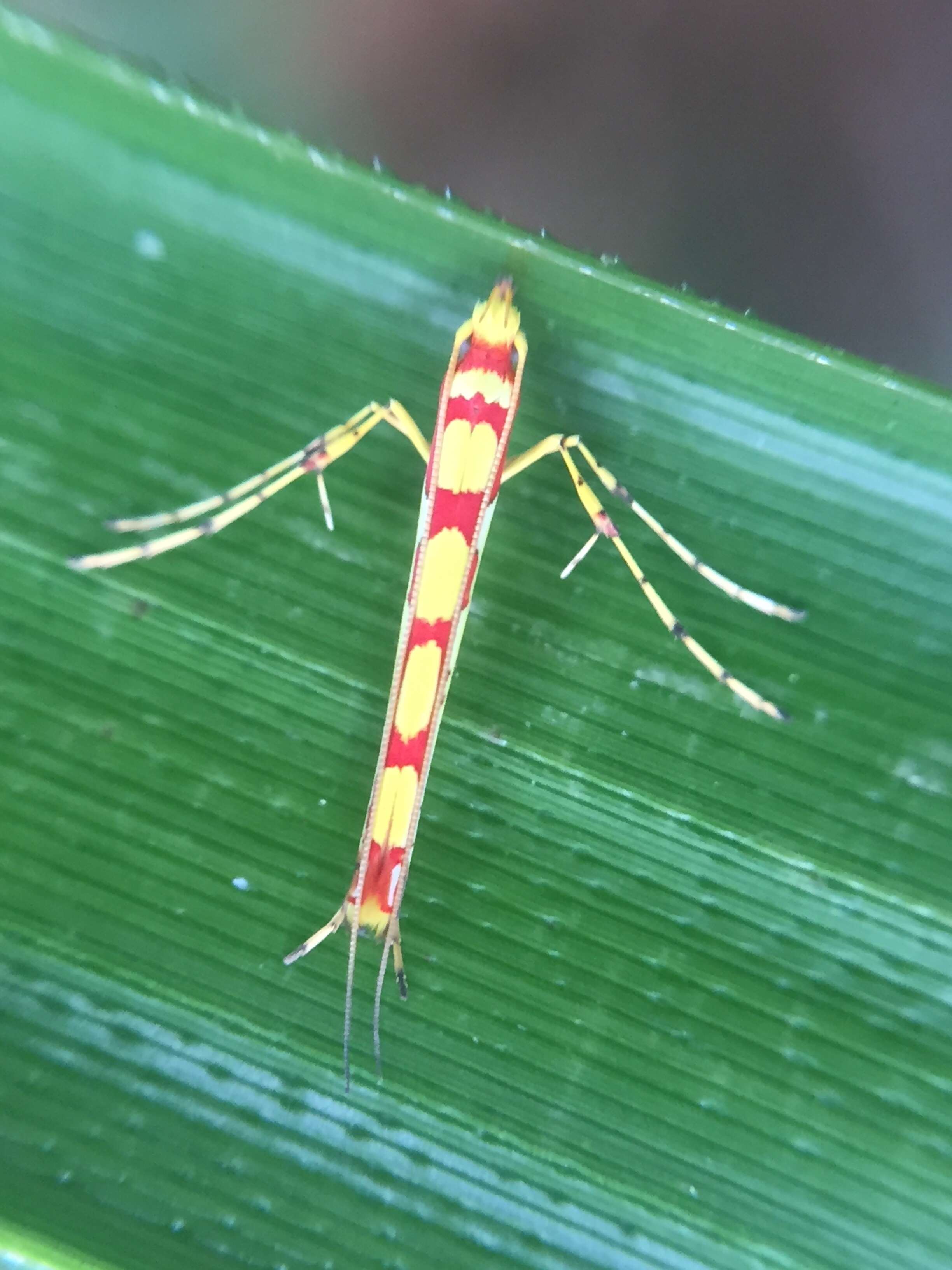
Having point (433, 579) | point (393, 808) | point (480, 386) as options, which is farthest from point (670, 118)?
point (393, 808)

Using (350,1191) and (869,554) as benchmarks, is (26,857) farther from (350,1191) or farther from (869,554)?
(869,554)

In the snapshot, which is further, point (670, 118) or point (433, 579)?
point (670, 118)

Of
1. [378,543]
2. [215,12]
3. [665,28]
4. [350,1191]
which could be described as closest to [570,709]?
[378,543]

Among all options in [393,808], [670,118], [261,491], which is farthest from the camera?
[670,118]

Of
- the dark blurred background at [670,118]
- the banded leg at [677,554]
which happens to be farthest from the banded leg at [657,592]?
the dark blurred background at [670,118]

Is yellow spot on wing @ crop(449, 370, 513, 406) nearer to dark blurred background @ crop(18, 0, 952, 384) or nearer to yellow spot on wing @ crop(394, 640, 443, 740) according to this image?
yellow spot on wing @ crop(394, 640, 443, 740)

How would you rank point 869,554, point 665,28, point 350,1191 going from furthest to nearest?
point 665,28 < point 869,554 < point 350,1191

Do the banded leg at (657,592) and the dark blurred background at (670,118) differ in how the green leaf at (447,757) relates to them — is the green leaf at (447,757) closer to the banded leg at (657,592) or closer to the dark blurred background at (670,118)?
the banded leg at (657,592)

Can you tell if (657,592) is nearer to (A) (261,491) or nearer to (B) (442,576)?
(B) (442,576)
